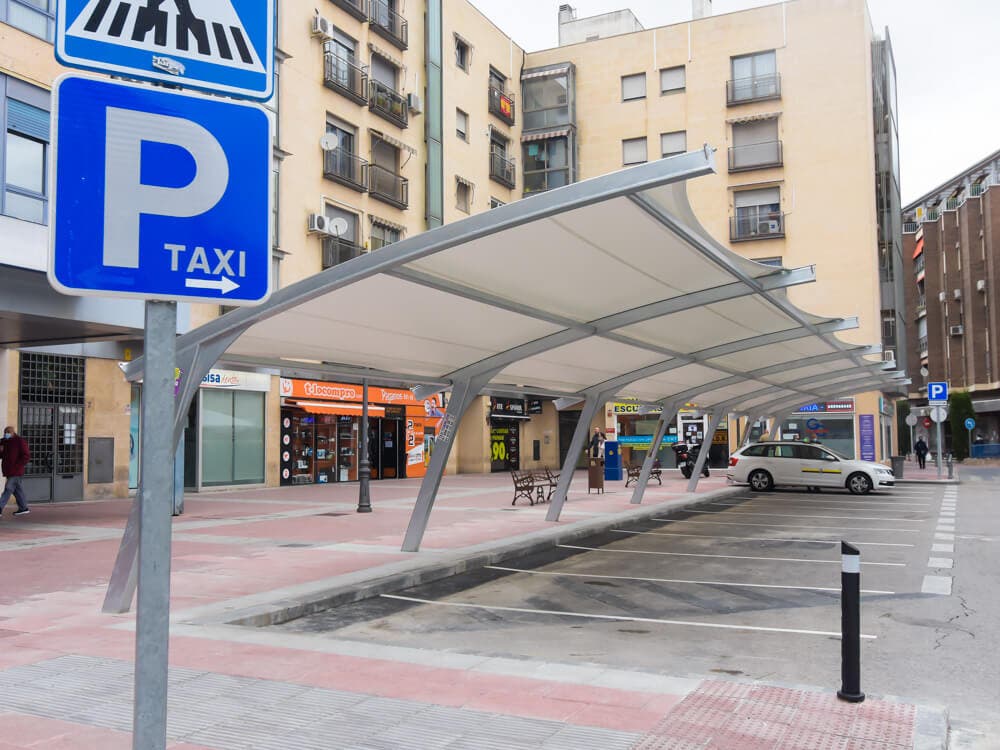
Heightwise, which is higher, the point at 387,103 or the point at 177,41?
the point at 387,103

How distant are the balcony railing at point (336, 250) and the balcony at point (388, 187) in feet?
7.95

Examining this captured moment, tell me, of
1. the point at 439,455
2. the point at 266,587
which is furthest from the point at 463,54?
the point at 266,587

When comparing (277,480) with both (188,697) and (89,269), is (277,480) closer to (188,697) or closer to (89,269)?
(188,697)

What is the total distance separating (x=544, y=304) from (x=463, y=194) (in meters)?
27.9

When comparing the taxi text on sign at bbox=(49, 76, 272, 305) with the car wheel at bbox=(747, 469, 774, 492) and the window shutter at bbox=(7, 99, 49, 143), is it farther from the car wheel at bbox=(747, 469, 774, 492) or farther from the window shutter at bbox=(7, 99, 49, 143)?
the car wheel at bbox=(747, 469, 774, 492)

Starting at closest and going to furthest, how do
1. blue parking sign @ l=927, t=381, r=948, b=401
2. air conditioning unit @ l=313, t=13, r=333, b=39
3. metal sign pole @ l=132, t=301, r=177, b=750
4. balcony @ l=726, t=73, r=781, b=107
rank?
metal sign pole @ l=132, t=301, r=177, b=750
air conditioning unit @ l=313, t=13, r=333, b=39
blue parking sign @ l=927, t=381, r=948, b=401
balcony @ l=726, t=73, r=781, b=107

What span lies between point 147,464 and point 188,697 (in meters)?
3.49

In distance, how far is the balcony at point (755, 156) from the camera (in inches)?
1459

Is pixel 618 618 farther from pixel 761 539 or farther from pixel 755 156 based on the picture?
pixel 755 156

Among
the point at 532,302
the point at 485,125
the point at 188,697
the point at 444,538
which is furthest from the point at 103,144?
the point at 485,125

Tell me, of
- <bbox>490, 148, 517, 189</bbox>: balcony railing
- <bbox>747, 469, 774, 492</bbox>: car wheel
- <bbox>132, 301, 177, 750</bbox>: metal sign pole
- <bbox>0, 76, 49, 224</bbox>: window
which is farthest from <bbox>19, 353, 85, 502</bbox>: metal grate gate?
<bbox>490, 148, 517, 189</bbox>: balcony railing

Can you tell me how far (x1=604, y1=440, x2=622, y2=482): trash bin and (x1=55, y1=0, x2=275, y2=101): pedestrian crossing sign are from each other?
27528 millimetres

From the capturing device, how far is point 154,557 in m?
2.21

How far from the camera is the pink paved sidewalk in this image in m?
4.86
